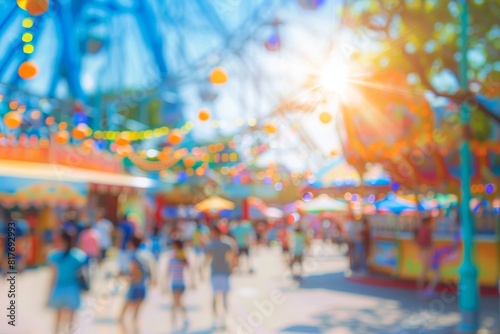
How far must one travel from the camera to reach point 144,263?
28.9ft

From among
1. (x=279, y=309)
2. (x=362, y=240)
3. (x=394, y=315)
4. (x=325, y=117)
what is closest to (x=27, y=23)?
(x=325, y=117)

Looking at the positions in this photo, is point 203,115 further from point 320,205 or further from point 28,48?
point 320,205

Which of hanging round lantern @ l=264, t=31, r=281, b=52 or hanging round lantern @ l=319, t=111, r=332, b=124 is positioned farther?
hanging round lantern @ l=264, t=31, r=281, b=52

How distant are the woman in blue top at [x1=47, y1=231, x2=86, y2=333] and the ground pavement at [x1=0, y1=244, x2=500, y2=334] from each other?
1146mm

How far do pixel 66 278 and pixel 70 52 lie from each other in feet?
66.8

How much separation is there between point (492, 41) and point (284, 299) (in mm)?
7282

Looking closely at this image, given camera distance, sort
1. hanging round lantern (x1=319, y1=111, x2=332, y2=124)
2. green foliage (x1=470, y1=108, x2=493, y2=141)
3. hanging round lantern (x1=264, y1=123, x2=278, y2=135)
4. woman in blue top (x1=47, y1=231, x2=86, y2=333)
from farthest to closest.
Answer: hanging round lantern (x1=264, y1=123, x2=278, y2=135), green foliage (x1=470, y1=108, x2=493, y2=141), hanging round lantern (x1=319, y1=111, x2=332, y2=124), woman in blue top (x1=47, y1=231, x2=86, y2=333)

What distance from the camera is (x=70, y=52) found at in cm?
2625

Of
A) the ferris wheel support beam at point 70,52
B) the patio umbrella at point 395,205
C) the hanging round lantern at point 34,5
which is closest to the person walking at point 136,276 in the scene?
the hanging round lantern at point 34,5

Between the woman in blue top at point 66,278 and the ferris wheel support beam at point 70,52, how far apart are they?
18.5 metres

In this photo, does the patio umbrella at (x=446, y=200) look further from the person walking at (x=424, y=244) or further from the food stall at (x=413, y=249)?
the person walking at (x=424, y=244)

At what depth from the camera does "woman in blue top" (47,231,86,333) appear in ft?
25.2

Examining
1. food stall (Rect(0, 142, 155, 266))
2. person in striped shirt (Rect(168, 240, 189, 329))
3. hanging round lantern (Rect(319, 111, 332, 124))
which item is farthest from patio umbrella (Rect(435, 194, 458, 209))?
person in striped shirt (Rect(168, 240, 189, 329))

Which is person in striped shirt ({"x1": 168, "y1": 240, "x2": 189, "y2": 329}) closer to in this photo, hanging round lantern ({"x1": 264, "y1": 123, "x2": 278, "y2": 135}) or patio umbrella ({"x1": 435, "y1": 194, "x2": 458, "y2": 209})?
hanging round lantern ({"x1": 264, "y1": 123, "x2": 278, "y2": 135})
